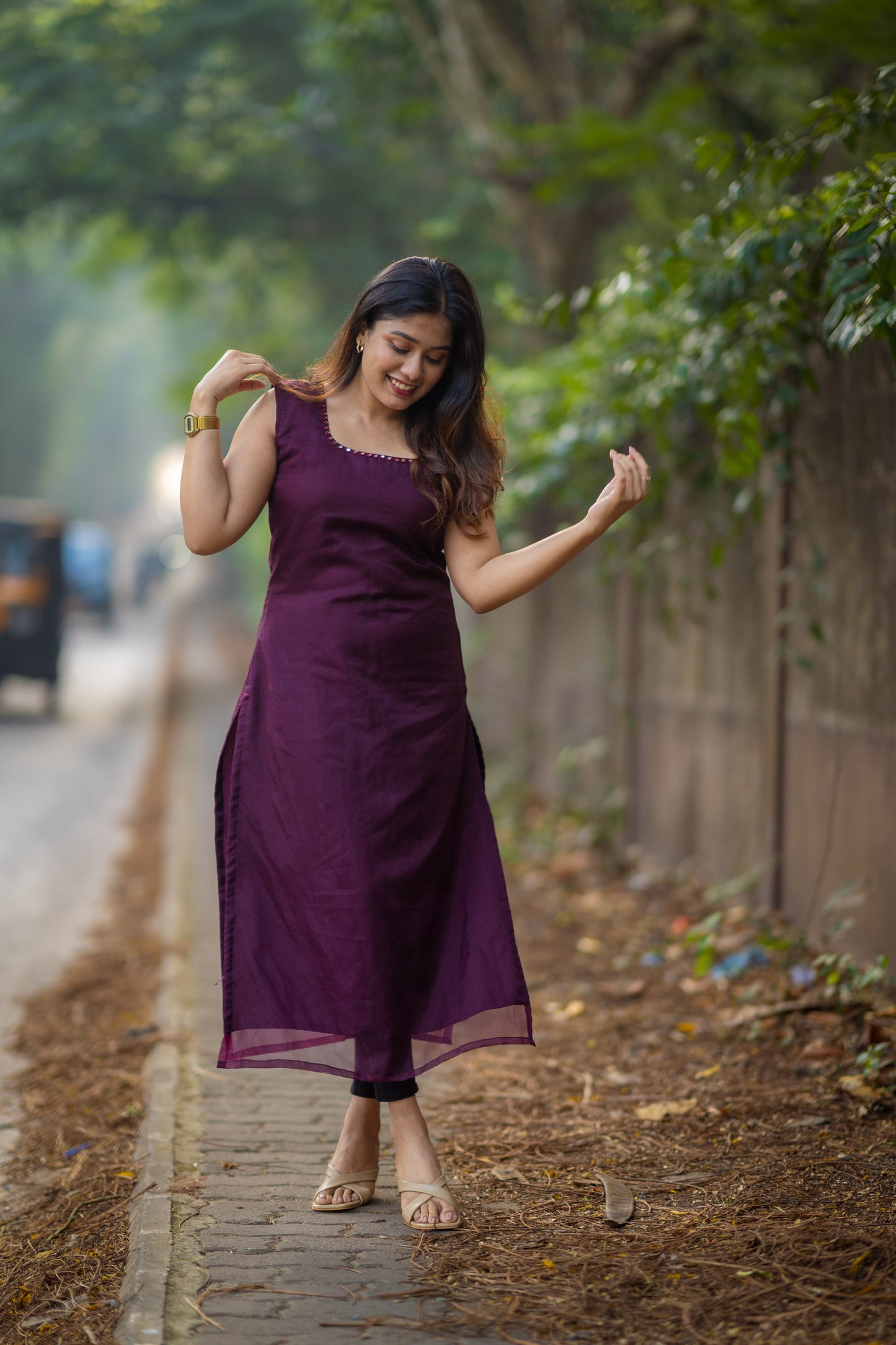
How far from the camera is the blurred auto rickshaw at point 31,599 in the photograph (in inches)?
630

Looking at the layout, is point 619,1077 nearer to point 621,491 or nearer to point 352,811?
point 352,811

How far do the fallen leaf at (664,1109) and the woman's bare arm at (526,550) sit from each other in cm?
160

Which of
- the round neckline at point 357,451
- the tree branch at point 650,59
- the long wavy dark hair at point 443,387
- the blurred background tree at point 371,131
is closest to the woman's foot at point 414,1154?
the long wavy dark hair at point 443,387

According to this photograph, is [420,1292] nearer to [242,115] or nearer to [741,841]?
[741,841]

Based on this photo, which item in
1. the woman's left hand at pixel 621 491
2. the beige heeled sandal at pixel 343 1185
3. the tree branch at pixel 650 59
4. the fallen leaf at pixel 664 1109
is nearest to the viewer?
the woman's left hand at pixel 621 491

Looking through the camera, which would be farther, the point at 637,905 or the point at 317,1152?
the point at 637,905

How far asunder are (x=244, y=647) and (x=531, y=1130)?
25.9m

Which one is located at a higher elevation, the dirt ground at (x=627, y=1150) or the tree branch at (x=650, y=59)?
the tree branch at (x=650, y=59)

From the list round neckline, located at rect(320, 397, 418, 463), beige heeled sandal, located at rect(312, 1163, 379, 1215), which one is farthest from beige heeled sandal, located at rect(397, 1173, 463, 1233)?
round neckline, located at rect(320, 397, 418, 463)

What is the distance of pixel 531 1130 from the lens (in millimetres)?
3805

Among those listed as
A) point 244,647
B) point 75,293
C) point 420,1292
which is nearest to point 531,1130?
point 420,1292

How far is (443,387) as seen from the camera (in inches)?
129

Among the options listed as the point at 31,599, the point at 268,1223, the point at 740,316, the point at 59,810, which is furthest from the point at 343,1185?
the point at 31,599

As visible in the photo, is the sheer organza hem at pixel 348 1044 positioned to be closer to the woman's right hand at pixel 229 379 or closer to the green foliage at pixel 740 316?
the woman's right hand at pixel 229 379
